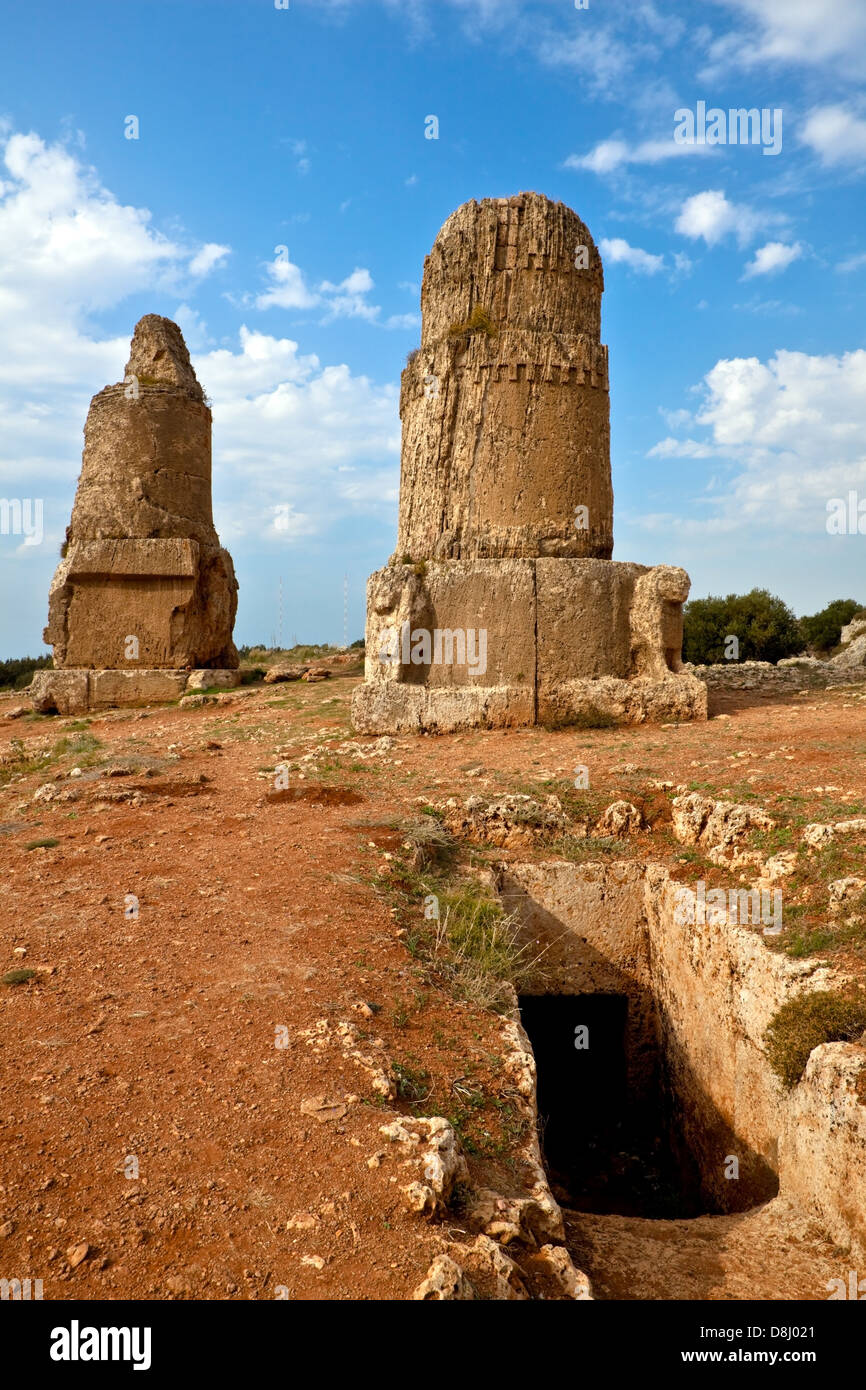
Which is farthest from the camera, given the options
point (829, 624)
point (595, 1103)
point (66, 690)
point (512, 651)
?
point (829, 624)

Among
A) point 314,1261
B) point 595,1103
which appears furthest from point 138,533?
point 314,1261

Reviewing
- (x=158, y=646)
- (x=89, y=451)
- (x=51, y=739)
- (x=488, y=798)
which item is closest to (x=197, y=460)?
(x=89, y=451)

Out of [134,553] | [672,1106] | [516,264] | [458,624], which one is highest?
[516,264]

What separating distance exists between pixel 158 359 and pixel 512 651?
689 centimetres

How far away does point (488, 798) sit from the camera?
18.4ft

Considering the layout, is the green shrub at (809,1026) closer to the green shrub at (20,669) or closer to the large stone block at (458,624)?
the large stone block at (458,624)

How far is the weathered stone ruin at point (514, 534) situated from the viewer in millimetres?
7434

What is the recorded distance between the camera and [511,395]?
762 cm

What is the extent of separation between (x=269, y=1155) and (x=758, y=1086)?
233 cm

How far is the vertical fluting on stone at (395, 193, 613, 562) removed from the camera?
763cm

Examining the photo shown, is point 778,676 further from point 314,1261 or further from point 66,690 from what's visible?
point 314,1261

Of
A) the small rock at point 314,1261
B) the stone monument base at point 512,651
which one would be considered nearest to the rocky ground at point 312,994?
the small rock at point 314,1261

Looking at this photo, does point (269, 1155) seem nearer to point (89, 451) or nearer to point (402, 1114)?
point (402, 1114)

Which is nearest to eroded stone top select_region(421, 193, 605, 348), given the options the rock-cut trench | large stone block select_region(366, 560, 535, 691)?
large stone block select_region(366, 560, 535, 691)
